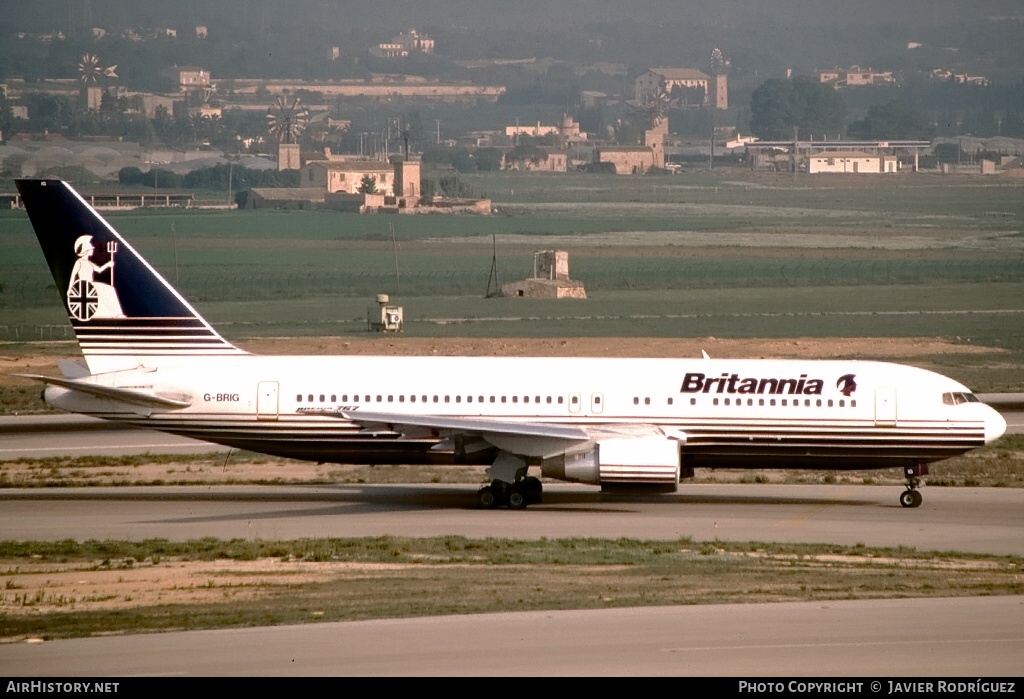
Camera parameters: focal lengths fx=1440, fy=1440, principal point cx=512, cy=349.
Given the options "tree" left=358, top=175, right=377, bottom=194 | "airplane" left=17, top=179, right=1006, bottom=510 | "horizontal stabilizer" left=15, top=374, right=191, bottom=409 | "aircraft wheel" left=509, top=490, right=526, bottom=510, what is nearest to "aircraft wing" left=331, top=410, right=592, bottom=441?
"airplane" left=17, top=179, right=1006, bottom=510

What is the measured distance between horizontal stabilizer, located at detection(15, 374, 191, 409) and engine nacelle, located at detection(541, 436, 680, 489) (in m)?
9.54

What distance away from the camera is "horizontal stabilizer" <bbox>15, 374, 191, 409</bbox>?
113 ft

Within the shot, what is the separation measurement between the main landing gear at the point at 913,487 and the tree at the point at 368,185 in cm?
11315

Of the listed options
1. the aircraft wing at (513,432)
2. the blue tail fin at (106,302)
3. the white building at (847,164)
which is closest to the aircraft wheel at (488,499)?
the aircraft wing at (513,432)

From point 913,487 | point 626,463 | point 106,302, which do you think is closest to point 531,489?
point 626,463

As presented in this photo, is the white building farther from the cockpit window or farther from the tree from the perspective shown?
the cockpit window

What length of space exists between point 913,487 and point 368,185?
11500 cm

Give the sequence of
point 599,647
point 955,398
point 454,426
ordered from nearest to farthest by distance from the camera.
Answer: point 599,647 < point 454,426 < point 955,398

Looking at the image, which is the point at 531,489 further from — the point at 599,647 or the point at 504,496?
the point at 599,647

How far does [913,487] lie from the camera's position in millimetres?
35000

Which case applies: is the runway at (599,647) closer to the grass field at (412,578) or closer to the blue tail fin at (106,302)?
the grass field at (412,578)

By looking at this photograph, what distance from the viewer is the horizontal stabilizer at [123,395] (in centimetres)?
3434

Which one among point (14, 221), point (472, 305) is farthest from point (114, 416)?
point (14, 221)

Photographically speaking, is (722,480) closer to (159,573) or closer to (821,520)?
(821,520)
